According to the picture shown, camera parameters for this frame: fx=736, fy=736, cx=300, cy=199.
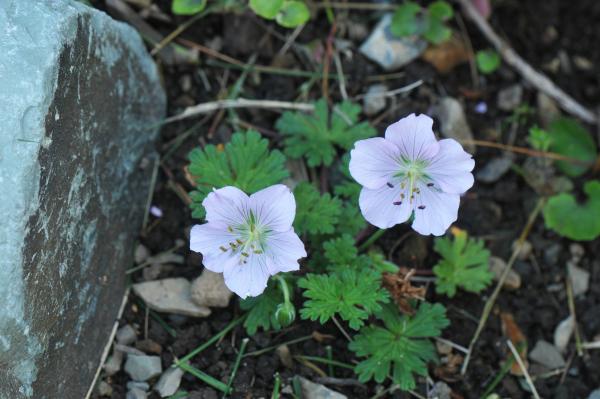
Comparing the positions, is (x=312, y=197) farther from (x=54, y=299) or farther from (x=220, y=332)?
(x=54, y=299)

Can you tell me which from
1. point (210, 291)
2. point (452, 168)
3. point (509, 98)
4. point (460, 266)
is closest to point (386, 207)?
point (452, 168)

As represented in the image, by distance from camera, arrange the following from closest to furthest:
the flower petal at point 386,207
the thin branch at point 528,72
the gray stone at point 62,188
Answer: the gray stone at point 62,188
the flower petal at point 386,207
the thin branch at point 528,72

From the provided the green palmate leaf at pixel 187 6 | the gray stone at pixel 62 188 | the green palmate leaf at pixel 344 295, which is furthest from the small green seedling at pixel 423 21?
the green palmate leaf at pixel 344 295

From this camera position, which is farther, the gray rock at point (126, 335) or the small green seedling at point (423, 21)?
the small green seedling at point (423, 21)

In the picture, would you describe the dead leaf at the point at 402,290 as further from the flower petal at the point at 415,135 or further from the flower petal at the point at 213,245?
the flower petal at the point at 213,245

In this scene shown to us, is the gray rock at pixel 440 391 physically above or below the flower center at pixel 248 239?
below

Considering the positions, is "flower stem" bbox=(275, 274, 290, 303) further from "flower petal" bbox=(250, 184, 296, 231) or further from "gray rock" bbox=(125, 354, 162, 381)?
"gray rock" bbox=(125, 354, 162, 381)
